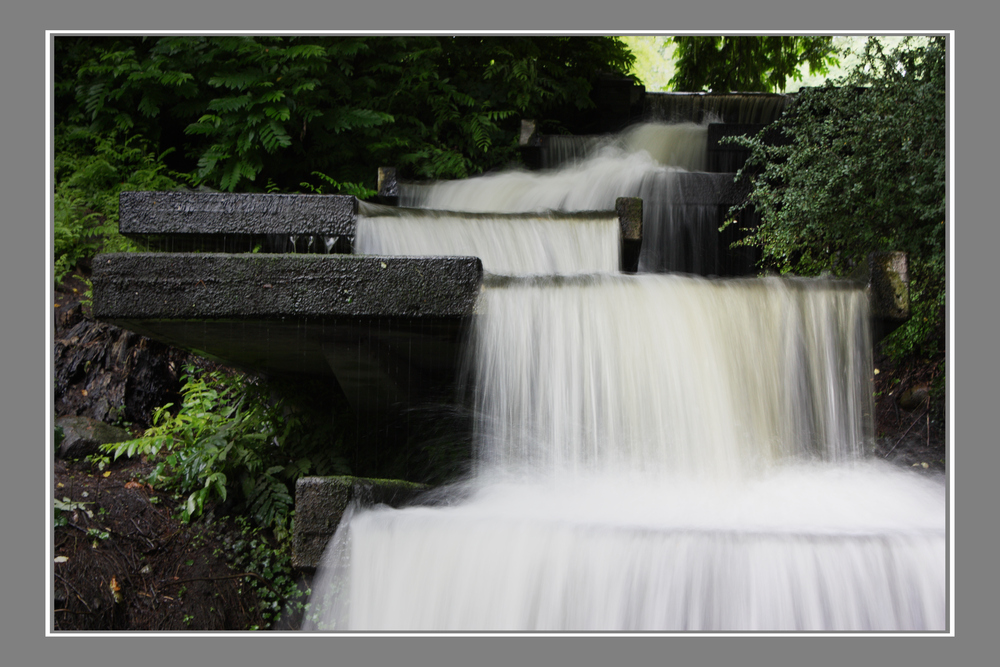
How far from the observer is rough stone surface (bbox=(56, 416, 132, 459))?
473 centimetres

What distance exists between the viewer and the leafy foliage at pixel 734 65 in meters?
6.68

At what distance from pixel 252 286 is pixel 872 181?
3.76m

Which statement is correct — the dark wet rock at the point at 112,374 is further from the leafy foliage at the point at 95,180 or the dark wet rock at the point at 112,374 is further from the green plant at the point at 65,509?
the green plant at the point at 65,509

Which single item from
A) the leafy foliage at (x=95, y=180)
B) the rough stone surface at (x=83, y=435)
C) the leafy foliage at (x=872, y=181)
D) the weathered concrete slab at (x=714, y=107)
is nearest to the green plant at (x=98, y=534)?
the rough stone surface at (x=83, y=435)

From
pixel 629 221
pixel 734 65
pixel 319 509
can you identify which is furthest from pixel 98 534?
pixel 734 65

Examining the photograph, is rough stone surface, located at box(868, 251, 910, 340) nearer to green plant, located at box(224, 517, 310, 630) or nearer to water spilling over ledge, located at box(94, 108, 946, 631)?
water spilling over ledge, located at box(94, 108, 946, 631)

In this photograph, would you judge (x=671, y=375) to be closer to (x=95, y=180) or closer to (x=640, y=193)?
(x=640, y=193)

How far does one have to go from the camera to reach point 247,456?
13.4 feet

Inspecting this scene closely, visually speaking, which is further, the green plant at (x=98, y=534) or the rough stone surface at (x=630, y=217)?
the rough stone surface at (x=630, y=217)

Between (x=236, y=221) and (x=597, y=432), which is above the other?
(x=236, y=221)

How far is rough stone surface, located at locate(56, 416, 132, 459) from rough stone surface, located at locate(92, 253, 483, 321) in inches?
80.7

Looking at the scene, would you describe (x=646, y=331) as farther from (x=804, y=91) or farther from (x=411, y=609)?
(x=804, y=91)

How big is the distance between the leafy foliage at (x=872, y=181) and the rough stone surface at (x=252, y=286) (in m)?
2.94
